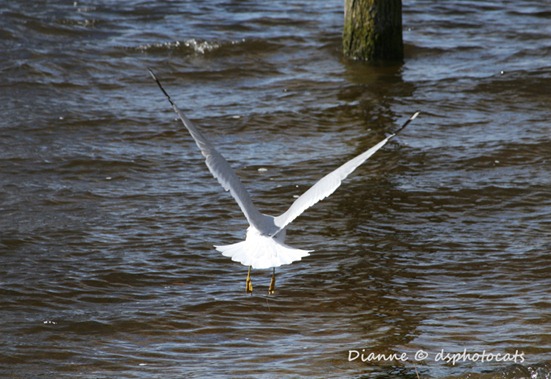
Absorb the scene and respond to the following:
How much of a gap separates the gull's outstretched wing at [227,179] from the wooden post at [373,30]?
511 centimetres

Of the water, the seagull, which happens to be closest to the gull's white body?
the seagull

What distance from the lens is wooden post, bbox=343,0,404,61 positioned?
9.95m

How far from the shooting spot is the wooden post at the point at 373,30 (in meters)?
9.95

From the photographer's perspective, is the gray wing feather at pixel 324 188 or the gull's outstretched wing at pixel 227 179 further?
the gull's outstretched wing at pixel 227 179

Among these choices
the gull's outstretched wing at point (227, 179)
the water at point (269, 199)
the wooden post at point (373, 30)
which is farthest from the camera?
the wooden post at point (373, 30)

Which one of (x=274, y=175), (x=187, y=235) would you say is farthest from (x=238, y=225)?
(x=274, y=175)

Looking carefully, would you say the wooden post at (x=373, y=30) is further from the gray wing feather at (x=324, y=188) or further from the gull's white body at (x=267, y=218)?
the gray wing feather at (x=324, y=188)

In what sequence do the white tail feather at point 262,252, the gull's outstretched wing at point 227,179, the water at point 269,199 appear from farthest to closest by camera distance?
the gull's outstretched wing at point 227,179 → the water at point 269,199 → the white tail feather at point 262,252

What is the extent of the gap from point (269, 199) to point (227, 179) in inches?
76.0

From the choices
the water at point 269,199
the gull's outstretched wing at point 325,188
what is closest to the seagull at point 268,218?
the gull's outstretched wing at point 325,188

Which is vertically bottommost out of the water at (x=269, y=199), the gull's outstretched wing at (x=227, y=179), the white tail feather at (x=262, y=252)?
the water at (x=269, y=199)

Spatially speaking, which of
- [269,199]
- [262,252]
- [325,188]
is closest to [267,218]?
[262,252]

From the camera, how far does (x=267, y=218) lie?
17.1ft

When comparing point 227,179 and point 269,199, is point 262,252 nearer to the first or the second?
point 227,179
